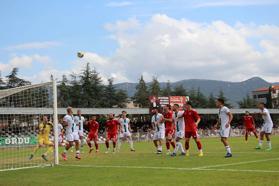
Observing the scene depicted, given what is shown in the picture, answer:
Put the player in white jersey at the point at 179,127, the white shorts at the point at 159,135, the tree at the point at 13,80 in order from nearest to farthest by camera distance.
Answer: the player in white jersey at the point at 179,127
the white shorts at the point at 159,135
the tree at the point at 13,80

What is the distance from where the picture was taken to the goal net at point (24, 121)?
69.2 ft

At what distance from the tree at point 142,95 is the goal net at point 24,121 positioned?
79.7 m

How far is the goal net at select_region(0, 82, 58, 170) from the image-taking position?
21.1 m

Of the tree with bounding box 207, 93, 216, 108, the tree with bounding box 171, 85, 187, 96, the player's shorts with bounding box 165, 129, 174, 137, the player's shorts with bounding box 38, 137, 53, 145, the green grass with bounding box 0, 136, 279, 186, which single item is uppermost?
the tree with bounding box 171, 85, 187, 96

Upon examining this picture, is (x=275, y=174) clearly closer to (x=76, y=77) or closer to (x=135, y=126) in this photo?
(x=135, y=126)

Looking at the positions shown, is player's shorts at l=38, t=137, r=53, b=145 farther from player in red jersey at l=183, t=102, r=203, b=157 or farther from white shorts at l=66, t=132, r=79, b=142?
player in red jersey at l=183, t=102, r=203, b=157

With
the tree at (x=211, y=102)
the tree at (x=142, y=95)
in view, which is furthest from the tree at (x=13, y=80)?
the tree at (x=211, y=102)

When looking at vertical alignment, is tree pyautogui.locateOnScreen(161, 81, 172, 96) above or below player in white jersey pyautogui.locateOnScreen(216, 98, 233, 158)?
above

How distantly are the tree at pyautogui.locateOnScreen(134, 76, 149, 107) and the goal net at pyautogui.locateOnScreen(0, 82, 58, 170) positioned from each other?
262 feet

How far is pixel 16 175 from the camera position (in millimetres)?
15836

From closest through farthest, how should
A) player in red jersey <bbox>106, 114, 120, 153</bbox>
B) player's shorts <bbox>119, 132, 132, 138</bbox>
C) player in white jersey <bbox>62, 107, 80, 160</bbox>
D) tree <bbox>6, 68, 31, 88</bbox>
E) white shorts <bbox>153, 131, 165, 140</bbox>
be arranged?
player in white jersey <bbox>62, 107, 80, 160</bbox>
white shorts <bbox>153, 131, 165, 140</bbox>
player in red jersey <bbox>106, 114, 120, 153</bbox>
player's shorts <bbox>119, 132, 132, 138</bbox>
tree <bbox>6, 68, 31, 88</bbox>

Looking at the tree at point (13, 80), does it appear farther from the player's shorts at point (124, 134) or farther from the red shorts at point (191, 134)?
the red shorts at point (191, 134)

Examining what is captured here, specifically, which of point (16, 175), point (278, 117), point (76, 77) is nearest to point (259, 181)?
point (16, 175)

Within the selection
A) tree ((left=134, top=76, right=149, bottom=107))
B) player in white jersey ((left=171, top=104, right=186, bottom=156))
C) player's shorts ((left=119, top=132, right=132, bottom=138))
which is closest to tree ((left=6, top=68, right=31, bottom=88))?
tree ((left=134, top=76, right=149, bottom=107))
